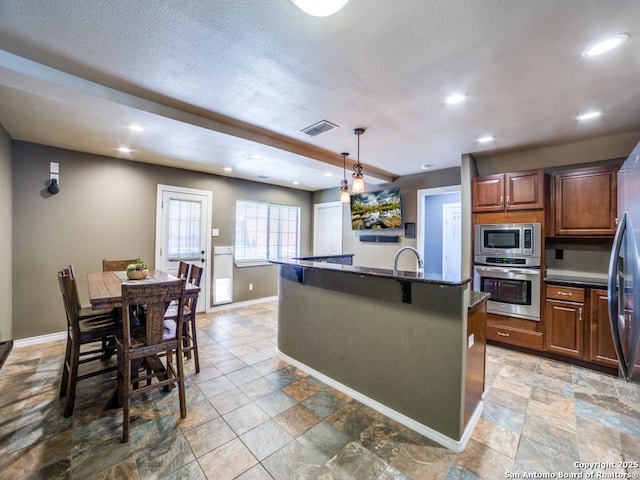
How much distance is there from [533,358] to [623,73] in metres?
2.86

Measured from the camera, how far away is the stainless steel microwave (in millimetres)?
3279

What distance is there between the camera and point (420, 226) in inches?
189

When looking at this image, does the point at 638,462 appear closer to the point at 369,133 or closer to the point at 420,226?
the point at 369,133

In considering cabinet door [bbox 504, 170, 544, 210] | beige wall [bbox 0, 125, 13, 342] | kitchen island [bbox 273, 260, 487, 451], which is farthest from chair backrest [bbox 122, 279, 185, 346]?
cabinet door [bbox 504, 170, 544, 210]

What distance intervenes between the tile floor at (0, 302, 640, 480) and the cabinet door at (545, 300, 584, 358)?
0.28m

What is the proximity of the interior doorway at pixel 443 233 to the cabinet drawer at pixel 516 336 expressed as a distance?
87.0 inches

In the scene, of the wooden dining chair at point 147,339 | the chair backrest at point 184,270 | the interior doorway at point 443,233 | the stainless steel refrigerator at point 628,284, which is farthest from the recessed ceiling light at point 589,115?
the chair backrest at point 184,270

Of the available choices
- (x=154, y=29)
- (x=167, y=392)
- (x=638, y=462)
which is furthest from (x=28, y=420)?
(x=638, y=462)

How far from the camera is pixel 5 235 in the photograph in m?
3.13

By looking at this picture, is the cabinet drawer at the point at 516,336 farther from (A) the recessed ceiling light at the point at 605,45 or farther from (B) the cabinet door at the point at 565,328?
(A) the recessed ceiling light at the point at 605,45

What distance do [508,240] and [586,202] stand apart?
819 millimetres

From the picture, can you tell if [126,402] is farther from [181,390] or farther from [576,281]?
[576,281]

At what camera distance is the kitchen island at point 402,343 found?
186 centimetres

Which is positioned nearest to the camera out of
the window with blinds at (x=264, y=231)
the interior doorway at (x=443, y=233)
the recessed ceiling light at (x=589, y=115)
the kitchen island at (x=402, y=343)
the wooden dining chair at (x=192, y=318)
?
the kitchen island at (x=402, y=343)
